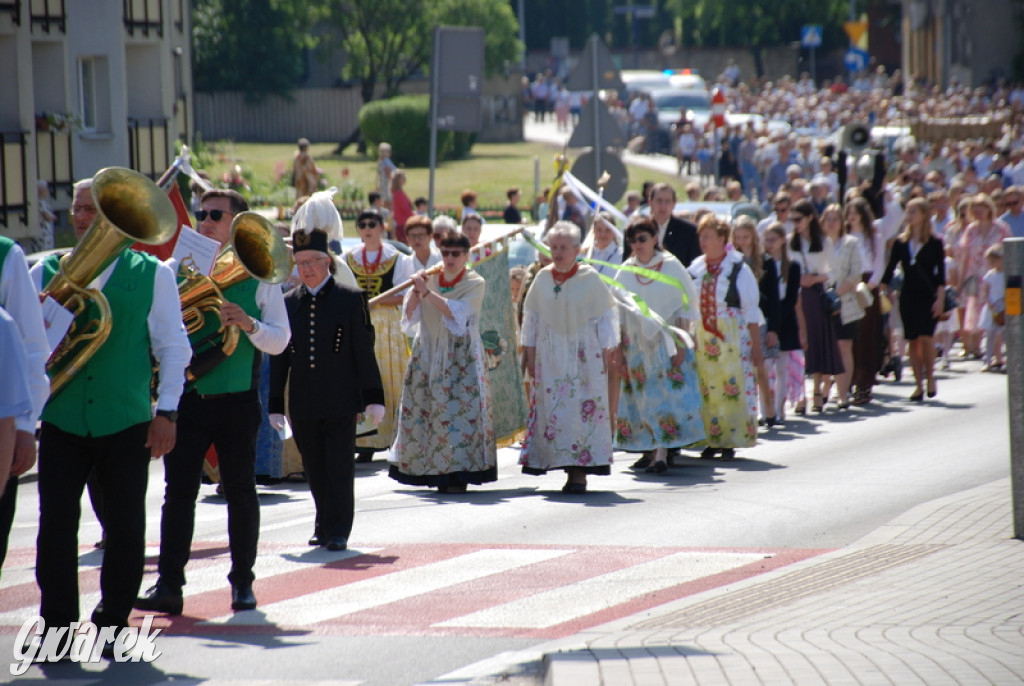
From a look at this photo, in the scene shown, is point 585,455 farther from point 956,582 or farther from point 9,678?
point 9,678

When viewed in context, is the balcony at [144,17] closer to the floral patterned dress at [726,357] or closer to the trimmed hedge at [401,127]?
the trimmed hedge at [401,127]

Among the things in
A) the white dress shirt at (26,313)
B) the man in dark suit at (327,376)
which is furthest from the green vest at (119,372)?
the man in dark suit at (327,376)

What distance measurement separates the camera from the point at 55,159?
26297 mm

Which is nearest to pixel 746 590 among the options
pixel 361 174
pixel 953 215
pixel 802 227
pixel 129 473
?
pixel 129 473

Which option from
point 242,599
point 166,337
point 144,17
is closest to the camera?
point 166,337

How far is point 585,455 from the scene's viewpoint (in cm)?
1077

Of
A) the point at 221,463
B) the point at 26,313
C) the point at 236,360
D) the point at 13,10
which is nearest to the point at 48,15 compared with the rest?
the point at 13,10

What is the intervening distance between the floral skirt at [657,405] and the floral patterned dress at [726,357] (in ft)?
1.44

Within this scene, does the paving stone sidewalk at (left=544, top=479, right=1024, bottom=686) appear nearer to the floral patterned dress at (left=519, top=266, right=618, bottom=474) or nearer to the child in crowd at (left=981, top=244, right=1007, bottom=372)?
the floral patterned dress at (left=519, top=266, right=618, bottom=474)

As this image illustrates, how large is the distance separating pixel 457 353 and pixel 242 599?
366 cm

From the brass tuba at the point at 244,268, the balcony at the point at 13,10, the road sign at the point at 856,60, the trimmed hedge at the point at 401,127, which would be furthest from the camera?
the road sign at the point at 856,60

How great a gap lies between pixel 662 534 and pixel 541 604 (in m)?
1.94

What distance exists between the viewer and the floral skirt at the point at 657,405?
1174 centimetres

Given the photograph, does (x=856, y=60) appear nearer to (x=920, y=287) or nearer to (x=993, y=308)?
(x=993, y=308)
